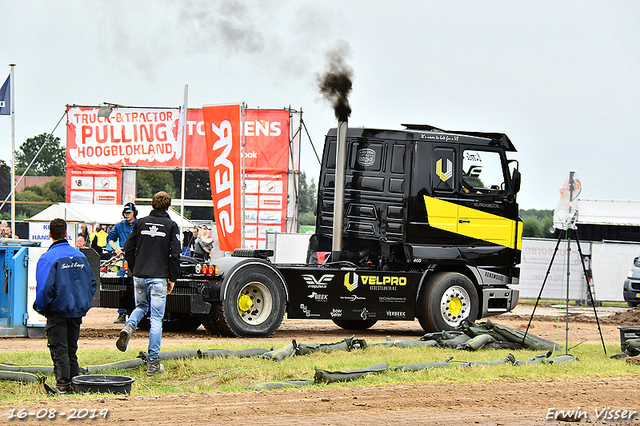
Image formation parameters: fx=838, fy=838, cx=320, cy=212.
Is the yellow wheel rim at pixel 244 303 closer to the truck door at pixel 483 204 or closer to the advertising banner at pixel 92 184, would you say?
the truck door at pixel 483 204

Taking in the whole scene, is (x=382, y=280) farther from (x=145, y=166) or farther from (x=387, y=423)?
(x=145, y=166)

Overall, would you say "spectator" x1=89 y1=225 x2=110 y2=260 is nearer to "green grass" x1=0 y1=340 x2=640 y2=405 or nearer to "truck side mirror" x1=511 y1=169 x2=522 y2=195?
"green grass" x1=0 y1=340 x2=640 y2=405

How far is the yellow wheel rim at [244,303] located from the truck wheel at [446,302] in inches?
117

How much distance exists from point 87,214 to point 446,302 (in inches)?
775

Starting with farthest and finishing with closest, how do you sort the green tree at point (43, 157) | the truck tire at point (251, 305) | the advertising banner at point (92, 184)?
the green tree at point (43, 157), the advertising banner at point (92, 184), the truck tire at point (251, 305)

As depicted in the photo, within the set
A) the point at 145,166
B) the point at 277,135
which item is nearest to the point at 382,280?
the point at 277,135

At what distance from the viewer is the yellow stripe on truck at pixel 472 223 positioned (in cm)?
1366

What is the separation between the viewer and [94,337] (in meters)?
12.6

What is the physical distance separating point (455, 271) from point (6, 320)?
724 cm

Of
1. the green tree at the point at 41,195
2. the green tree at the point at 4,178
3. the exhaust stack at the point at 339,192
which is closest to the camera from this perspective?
the exhaust stack at the point at 339,192

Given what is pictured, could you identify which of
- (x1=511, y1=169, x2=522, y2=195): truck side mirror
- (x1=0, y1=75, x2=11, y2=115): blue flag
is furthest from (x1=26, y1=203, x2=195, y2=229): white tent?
(x1=511, y1=169, x2=522, y2=195): truck side mirror

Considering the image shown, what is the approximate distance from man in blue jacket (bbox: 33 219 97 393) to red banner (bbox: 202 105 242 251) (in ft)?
38.6

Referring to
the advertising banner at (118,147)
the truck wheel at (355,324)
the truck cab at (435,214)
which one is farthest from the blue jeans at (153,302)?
the advertising banner at (118,147)

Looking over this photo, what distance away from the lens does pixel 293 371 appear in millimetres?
8859
